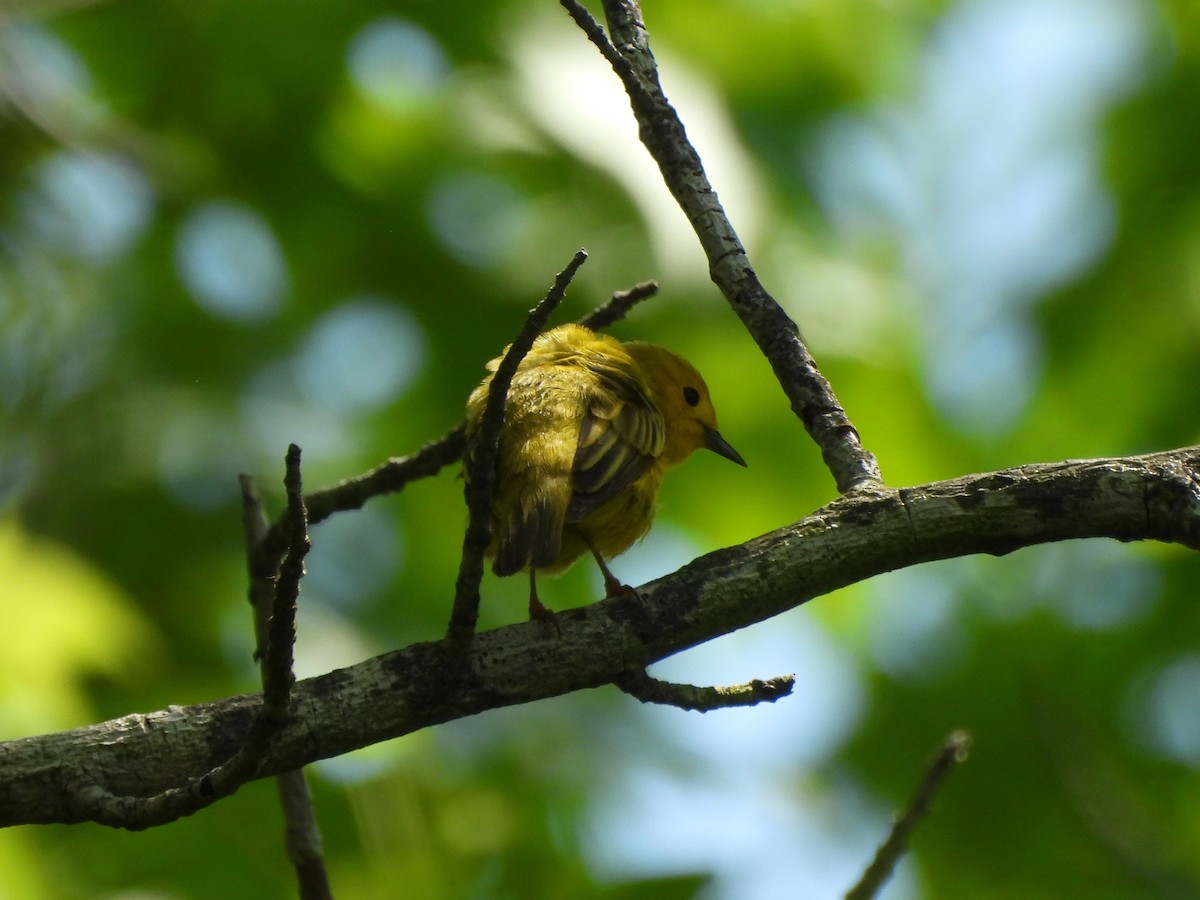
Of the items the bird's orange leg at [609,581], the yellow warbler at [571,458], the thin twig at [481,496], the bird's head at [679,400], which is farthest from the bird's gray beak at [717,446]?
the thin twig at [481,496]

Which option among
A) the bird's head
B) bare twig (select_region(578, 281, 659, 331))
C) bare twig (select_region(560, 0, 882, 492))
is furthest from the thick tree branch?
the bird's head

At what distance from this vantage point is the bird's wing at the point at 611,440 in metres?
4.48

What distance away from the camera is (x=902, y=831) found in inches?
137

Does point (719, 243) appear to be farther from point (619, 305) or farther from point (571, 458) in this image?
point (571, 458)

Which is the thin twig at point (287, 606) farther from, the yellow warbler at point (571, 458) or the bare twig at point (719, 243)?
the bare twig at point (719, 243)

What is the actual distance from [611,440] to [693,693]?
1694 millimetres

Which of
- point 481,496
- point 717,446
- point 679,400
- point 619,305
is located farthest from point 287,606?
point 717,446

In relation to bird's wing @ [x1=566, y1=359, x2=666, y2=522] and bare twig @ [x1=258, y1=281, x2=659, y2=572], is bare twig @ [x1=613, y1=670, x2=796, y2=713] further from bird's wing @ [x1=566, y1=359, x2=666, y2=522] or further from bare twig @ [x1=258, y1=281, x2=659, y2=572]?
bare twig @ [x1=258, y1=281, x2=659, y2=572]

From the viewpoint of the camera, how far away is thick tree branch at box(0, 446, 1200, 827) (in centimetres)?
301

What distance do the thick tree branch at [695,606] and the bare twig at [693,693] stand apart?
6cm

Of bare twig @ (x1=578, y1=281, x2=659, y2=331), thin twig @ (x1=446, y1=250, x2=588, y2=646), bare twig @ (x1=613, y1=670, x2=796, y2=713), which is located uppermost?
bare twig @ (x1=578, y1=281, x2=659, y2=331)

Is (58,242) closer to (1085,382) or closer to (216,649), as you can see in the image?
(216,649)

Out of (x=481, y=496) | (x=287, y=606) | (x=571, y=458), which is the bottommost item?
(x=287, y=606)

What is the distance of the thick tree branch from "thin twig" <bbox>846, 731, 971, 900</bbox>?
2.27 ft
